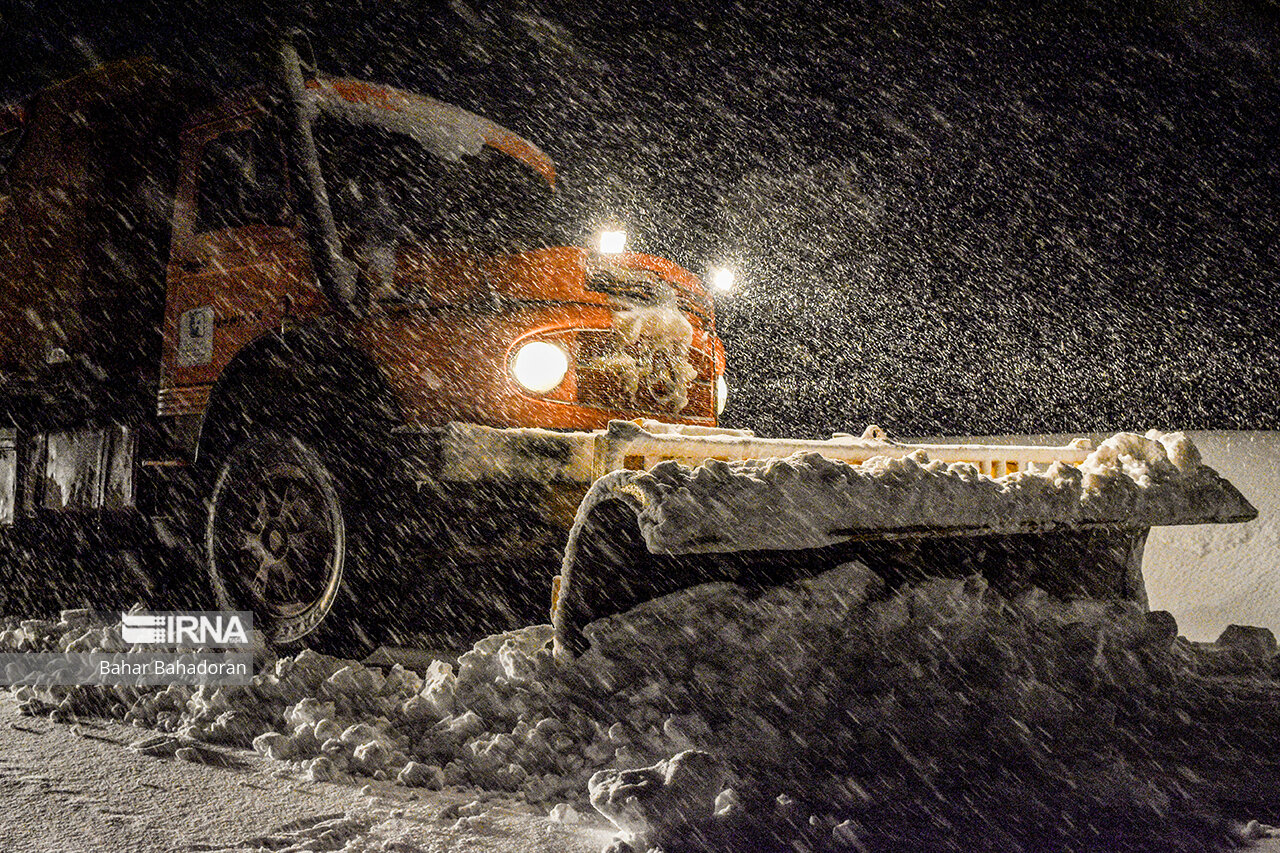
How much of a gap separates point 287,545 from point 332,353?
33.1 inches

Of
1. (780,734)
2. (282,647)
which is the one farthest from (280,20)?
(780,734)

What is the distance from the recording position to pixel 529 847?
202 centimetres

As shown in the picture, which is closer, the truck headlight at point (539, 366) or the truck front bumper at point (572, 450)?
the truck front bumper at point (572, 450)

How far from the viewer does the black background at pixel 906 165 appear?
5285mm

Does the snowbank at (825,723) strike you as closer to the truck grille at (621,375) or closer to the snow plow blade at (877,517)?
the snow plow blade at (877,517)

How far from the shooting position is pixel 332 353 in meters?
3.55

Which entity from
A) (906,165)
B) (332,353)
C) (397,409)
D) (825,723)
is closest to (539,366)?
(397,409)

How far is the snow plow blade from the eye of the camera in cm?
237

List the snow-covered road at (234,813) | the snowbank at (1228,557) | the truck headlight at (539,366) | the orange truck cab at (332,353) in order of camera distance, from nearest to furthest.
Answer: the snow-covered road at (234,813) → the orange truck cab at (332,353) → the truck headlight at (539,366) → the snowbank at (1228,557)

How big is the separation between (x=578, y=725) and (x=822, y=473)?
1.02 meters

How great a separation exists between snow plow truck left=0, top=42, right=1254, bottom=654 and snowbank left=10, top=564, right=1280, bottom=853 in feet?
0.74

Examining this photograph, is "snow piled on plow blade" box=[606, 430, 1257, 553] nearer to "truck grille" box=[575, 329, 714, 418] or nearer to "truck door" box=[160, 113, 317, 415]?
"truck grille" box=[575, 329, 714, 418]

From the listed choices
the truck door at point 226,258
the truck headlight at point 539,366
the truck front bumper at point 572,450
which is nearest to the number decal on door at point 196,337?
the truck door at point 226,258

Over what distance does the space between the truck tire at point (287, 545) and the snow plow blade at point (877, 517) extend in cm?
112
